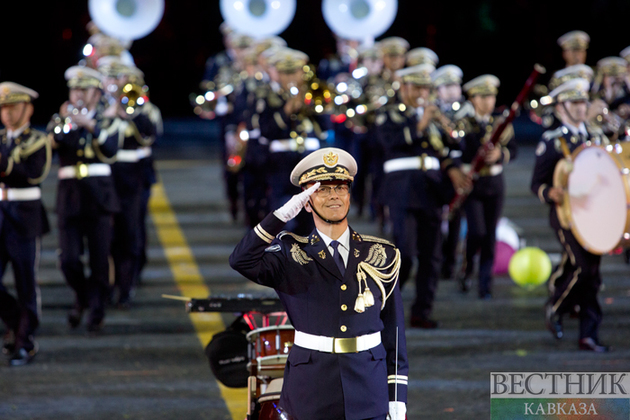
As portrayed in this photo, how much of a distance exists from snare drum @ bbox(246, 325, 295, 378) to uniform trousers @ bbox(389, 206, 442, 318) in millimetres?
3968

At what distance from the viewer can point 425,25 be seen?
25.8 metres

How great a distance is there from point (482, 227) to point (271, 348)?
226 inches

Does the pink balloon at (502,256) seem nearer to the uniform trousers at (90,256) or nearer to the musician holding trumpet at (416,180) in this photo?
the musician holding trumpet at (416,180)

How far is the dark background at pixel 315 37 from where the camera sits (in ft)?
81.5

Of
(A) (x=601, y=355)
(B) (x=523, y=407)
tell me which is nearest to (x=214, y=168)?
(A) (x=601, y=355)

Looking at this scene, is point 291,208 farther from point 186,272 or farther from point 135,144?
point 186,272

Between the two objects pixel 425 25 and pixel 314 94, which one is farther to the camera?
pixel 425 25

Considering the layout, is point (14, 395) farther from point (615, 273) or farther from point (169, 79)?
point (169, 79)

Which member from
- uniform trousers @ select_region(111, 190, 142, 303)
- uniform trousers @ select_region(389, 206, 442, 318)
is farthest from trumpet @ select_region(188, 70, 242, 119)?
uniform trousers @ select_region(389, 206, 442, 318)

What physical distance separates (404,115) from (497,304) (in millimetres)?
2352

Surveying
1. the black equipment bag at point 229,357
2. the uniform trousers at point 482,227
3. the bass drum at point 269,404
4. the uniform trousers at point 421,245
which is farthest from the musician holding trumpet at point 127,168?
the bass drum at point 269,404

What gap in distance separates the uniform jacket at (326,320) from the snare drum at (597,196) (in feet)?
12.5

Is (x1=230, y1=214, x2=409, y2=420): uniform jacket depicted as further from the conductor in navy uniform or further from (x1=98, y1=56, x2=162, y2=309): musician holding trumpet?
(x1=98, y1=56, x2=162, y2=309): musician holding trumpet

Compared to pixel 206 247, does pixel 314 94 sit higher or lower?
higher
